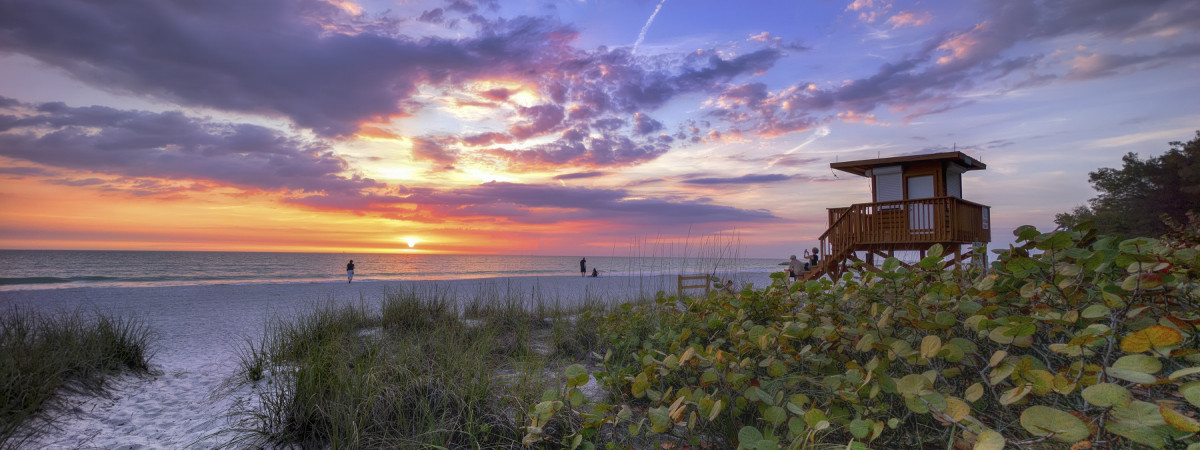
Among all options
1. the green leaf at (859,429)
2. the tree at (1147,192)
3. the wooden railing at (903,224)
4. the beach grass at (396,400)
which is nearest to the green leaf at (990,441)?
the green leaf at (859,429)

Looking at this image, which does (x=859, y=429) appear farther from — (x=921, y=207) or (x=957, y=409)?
(x=921, y=207)

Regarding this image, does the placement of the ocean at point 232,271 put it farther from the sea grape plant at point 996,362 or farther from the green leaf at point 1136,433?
the green leaf at point 1136,433

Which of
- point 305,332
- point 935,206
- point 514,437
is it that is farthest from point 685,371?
point 935,206

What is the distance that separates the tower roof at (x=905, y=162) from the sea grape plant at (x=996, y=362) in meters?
12.3

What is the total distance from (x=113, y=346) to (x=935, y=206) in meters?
14.9

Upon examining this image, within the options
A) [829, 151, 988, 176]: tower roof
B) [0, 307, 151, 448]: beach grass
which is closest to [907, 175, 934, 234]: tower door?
[829, 151, 988, 176]: tower roof

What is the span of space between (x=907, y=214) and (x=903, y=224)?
0.26 m

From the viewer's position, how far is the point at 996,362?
1729 millimetres

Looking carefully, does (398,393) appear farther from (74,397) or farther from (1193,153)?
(1193,153)

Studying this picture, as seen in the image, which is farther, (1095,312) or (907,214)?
(907,214)

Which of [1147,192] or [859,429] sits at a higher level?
[1147,192]

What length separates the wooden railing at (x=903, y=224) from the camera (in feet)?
42.1

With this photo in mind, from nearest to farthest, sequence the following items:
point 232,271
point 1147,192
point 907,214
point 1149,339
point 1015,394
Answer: point 1149,339, point 1015,394, point 907,214, point 1147,192, point 232,271

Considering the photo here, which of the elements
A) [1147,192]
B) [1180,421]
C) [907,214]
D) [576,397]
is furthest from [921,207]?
[1147,192]
